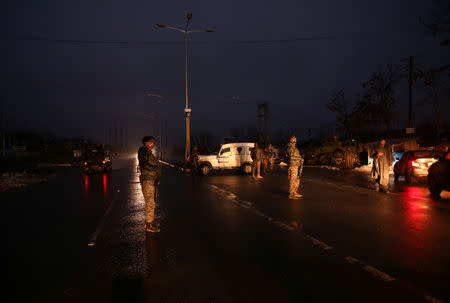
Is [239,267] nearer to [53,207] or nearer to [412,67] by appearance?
[53,207]

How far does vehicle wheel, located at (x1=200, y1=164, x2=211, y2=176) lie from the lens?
2342 cm

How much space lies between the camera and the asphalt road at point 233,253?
441 cm

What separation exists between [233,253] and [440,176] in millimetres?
8672

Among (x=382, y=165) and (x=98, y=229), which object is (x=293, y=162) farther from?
(x=98, y=229)

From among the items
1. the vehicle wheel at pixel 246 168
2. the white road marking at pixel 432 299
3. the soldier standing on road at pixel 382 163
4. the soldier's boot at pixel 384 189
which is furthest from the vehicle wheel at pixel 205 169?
the white road marking at pixel 432 299

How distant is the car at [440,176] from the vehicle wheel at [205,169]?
1371 cm

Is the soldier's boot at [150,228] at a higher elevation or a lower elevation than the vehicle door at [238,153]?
lower

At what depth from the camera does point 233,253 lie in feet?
19.8

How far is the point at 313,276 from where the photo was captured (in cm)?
488

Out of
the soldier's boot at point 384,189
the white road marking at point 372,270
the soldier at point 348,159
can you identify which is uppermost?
the soldier at point 348,159

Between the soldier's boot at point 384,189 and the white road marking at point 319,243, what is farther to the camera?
the soldier's boot at point 384,189

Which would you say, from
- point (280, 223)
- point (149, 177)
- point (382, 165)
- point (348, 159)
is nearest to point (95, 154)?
point (348, 159)

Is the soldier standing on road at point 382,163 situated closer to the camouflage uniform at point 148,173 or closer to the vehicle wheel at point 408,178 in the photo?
the vehicle wheel at point 408,178

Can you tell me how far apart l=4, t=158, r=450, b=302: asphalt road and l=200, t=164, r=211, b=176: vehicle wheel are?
40.3 ft
